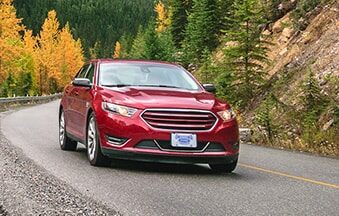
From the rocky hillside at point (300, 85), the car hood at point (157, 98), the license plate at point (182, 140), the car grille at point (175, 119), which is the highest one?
the car hood at point (157, 98)

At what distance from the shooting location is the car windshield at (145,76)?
9352 mm

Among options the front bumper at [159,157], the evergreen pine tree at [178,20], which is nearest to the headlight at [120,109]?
the front bumper at [159,157]

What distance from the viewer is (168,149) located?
7961mm

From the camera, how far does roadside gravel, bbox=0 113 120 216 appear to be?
5359mm

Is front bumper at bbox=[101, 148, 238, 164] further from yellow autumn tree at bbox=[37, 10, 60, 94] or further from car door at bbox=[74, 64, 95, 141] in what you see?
yellow autumn tree at bbox=[37, 10, 60, 94]

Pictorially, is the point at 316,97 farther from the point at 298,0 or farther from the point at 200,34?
the point at 200,34

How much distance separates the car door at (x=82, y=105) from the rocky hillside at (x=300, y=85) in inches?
220

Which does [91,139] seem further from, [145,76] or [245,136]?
[245,136]

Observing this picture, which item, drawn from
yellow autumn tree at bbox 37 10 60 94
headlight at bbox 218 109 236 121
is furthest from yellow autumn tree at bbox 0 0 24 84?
headlight at bbox 218 109 236 121

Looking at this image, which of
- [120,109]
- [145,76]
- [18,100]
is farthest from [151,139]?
[18,100]

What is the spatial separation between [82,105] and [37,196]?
3622 mm

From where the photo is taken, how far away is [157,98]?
8297 millimetres

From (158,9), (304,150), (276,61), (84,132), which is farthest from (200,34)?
(158,9)

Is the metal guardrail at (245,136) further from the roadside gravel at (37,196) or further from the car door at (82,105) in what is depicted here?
the roadside gravel at (37,196)
